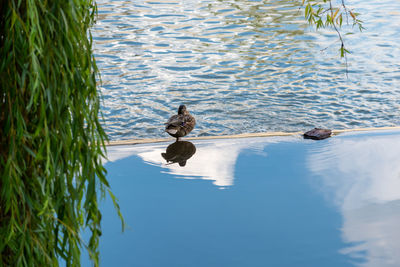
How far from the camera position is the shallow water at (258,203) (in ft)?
8.77

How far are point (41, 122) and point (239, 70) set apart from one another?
4783mm

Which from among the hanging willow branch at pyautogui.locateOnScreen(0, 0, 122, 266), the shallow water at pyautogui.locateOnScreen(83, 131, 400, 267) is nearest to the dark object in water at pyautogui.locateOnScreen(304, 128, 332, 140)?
the shallow water at pyautogui.locateOnScreen(83, 131, 400, 267)

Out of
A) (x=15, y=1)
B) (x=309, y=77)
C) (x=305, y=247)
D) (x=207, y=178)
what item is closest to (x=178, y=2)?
(x=309, y=77)

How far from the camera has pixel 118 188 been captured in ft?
10.3

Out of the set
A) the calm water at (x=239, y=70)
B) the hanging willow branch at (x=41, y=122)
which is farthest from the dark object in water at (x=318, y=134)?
the hanging willow branch at (x=41, y=122)

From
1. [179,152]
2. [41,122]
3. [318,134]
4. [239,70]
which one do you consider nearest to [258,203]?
[179,152]

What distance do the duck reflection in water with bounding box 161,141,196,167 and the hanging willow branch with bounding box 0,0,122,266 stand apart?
79.5 inches

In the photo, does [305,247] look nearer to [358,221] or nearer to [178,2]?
[358,221]

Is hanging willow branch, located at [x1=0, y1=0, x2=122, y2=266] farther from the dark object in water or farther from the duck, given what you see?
the dark object in water

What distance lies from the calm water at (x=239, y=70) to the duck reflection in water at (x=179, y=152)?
77 cm

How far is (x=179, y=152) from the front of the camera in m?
3.61

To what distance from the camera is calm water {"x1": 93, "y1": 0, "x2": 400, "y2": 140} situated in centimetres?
480

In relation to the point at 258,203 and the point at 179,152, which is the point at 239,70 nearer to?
the point at 179,152

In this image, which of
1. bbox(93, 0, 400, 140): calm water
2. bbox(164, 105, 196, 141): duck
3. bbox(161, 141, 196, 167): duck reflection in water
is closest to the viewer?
bbox(161, 141, 196, 167): duck reflection in water
